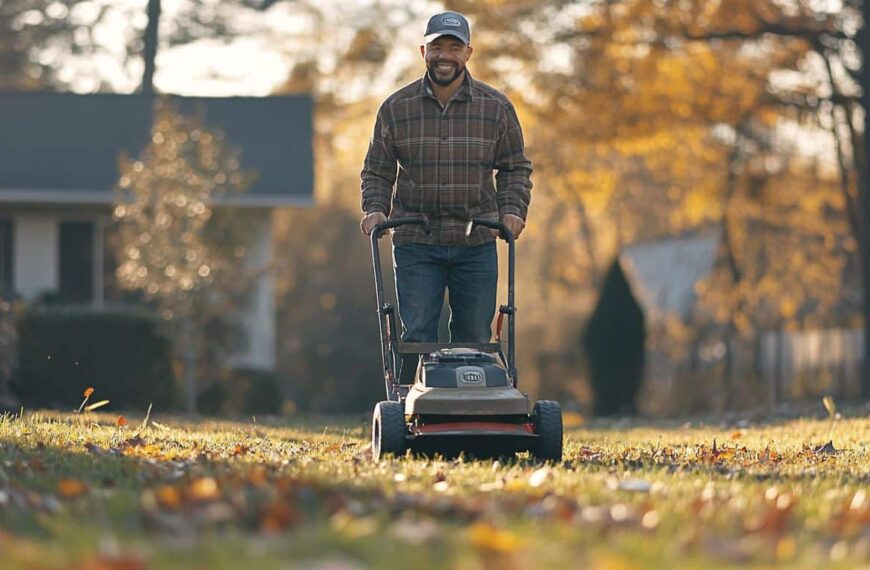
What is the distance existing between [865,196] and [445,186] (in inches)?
561

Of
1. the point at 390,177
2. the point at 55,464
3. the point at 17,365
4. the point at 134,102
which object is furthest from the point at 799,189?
the point at 55,464

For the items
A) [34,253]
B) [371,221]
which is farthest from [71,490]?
[34,253]

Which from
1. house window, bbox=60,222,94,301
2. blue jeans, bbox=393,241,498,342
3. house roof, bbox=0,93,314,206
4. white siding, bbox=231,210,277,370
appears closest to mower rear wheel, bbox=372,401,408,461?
blue jeans, bbox=393,241,498,342

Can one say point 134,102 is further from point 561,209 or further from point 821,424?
point 561,209

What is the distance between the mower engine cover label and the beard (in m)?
A: 1.45

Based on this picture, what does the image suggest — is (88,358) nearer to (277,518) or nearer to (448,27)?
(448,27)

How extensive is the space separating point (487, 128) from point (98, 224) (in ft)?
51.2

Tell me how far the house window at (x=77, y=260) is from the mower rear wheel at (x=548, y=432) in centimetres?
1619

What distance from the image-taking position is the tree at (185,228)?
2069cm

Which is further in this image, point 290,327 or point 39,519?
point 290,327

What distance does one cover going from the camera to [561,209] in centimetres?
5447

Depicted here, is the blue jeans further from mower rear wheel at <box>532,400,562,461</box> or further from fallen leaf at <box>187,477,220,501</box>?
fallen leaf at <box>187,477,220,501</box>

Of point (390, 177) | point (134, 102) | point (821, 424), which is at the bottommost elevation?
point (821, 424)

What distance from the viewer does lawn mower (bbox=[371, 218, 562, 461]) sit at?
24.3ft
